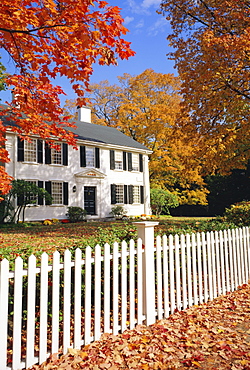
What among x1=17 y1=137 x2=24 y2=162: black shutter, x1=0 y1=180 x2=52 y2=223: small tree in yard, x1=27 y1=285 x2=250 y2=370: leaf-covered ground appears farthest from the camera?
x1=17 y1=137 x2=24 y2=162: black shutter

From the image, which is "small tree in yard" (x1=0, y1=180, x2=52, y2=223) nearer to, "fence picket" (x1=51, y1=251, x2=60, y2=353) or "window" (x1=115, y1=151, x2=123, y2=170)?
"window" (x1=115, y1=151, x2=123, y2=170)

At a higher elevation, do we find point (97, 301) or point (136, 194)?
point (136, 194)

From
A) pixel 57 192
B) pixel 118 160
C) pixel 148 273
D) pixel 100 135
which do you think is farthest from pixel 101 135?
pixel 148 273

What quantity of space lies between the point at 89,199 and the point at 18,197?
5817 millimetres

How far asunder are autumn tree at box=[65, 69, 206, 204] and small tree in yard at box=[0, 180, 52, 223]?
40.1 ft

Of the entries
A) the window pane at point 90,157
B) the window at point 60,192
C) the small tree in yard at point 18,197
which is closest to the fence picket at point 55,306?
the small tree in yard at point 18,197

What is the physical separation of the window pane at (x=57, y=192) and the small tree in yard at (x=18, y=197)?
7.97ft

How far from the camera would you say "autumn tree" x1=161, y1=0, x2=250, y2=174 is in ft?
34.1

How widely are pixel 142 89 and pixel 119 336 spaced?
2831cm

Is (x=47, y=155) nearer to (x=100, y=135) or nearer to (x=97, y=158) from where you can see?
(x=97, y=158)

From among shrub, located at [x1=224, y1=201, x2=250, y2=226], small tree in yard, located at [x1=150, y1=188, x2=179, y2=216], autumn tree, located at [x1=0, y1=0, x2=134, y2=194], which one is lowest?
shrub, located at [x1=224, y1=201, x2=250, y2=226]

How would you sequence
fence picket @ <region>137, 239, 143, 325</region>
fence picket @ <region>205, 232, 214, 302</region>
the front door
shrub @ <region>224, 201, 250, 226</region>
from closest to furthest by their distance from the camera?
fence picket @ <region>137, 239, 143, 325</region> → fence picket @ <region>205, 232, 214, 302</region> → shrub @ <region>224, 201, 250, 226</region> → the front door

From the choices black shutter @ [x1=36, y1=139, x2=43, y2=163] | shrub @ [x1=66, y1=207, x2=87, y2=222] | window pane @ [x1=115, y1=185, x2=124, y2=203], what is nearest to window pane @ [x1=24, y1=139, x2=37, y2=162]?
black shutter @ [x1=36, y1=139, x2=43, y2=163]

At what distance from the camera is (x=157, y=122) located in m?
25.4
